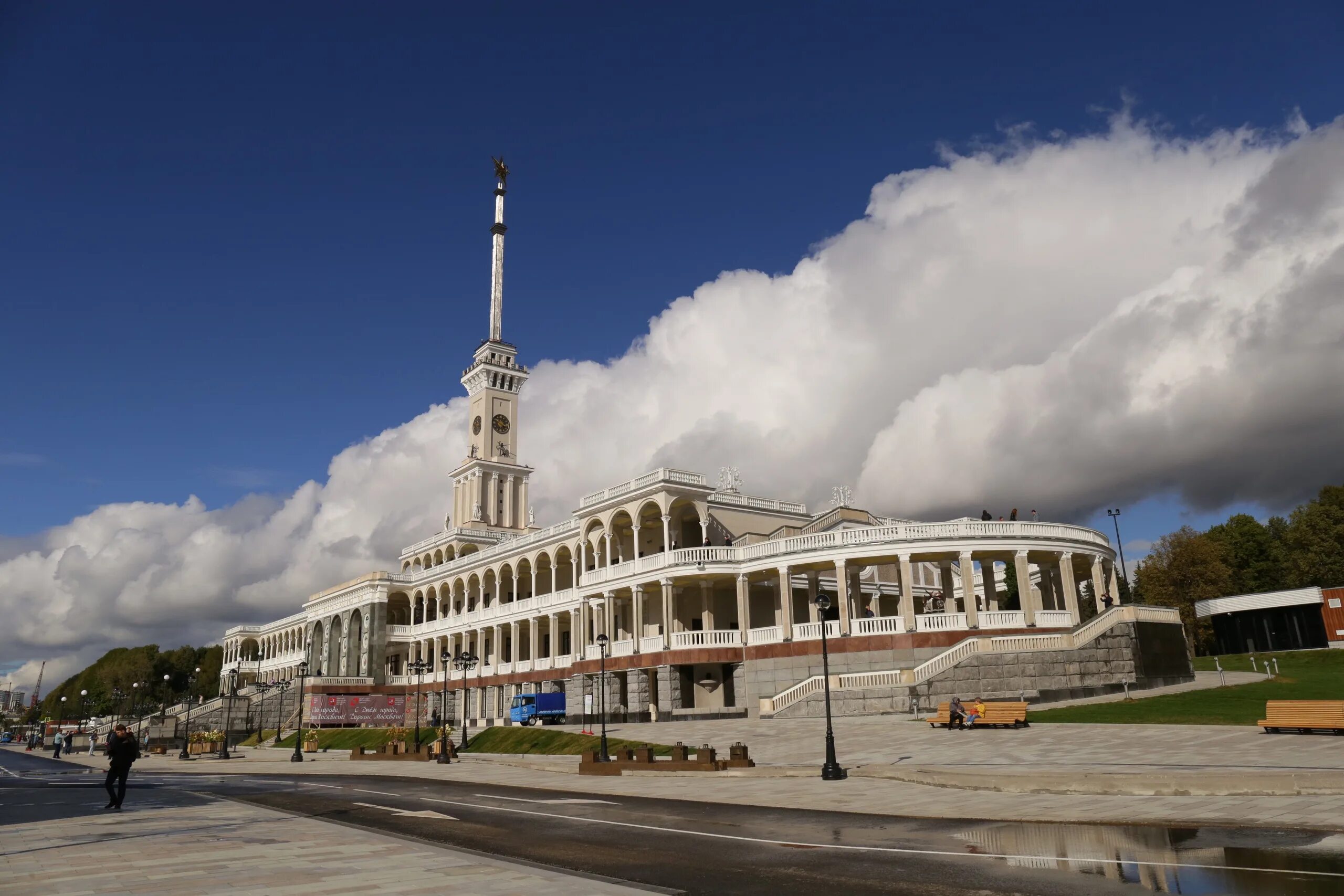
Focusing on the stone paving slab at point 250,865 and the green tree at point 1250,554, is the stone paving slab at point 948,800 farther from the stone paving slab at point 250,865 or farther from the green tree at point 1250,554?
the green tree at point 1250,554

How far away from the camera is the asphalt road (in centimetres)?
989

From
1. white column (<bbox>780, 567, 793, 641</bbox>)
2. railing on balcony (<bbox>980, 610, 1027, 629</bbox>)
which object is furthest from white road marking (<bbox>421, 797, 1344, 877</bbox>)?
railing on balcony (<bbox>980, 610, 1027, 629</bbox>)

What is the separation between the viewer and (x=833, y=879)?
34.4ft

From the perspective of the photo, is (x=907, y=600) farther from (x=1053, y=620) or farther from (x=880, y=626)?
(x=1053, y=620)

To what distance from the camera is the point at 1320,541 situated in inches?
2854

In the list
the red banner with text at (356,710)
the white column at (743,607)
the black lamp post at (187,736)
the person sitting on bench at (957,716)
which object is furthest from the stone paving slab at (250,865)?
the red banner with text at (356,710)

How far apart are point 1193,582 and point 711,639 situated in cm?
5005

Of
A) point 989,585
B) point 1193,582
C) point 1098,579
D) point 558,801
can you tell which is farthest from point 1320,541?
point 558,801

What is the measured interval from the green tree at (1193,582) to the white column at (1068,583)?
32712 millimetres

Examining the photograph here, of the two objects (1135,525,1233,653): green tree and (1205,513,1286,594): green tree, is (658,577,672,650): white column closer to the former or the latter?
(1135,525,1233,653): green tree

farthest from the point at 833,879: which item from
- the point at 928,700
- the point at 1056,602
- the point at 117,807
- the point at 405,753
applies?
the point at 1056,602

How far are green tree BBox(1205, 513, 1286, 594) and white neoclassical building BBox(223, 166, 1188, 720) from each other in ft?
45.4

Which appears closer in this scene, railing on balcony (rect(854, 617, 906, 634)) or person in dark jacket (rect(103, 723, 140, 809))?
person in dark jacket (rect(103, 723, 140, 809))

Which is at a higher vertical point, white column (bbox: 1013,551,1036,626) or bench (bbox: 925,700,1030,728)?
white column (bbox: 1013,551,1036,626)
